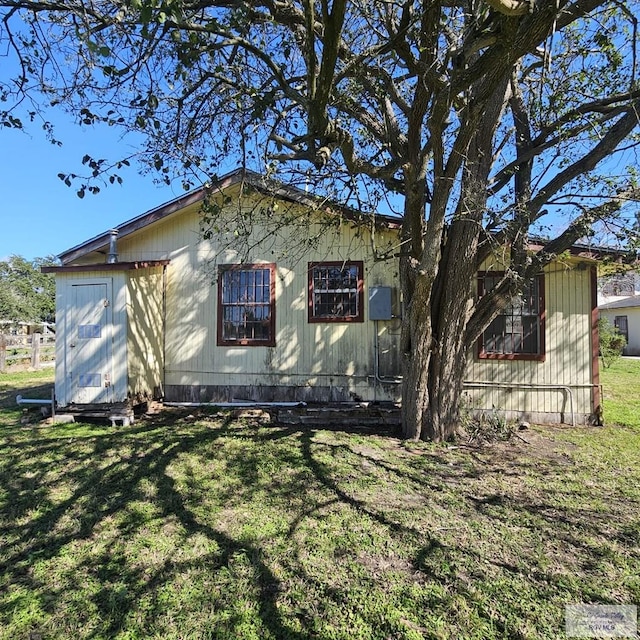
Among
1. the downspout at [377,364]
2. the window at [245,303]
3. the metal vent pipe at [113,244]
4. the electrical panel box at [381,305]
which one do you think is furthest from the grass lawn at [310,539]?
the metal vent pipe at [113,244]

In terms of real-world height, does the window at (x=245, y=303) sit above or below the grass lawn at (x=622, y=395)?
above

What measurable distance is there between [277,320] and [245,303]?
0.78 m

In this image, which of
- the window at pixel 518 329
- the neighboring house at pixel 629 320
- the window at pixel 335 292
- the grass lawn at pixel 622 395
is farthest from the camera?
the neighboring house at pixel 629 320

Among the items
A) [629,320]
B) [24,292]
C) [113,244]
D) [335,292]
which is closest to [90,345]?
[113,244]

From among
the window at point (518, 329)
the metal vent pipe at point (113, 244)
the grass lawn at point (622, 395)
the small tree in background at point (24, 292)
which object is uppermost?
the small tree in background at point (24, 292)

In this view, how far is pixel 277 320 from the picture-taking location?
781cm

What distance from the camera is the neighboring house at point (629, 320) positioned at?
22.1m

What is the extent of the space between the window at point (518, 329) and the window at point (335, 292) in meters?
2.37

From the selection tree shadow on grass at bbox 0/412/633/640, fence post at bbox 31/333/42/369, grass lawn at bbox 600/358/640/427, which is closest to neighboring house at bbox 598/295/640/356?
grass lawn at bbox 600/358/640/427

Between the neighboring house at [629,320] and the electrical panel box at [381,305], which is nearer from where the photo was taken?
the electrical panel box at [381,305]

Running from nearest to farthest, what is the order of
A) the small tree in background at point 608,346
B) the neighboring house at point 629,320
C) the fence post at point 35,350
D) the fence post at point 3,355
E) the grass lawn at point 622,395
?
1. the grass lawn at point 622,395
2. the small tree in background at point 608,346
3. the fence post at point 3,355
4. the fence post at point 35,350
5. the neighboring house at point 629,320

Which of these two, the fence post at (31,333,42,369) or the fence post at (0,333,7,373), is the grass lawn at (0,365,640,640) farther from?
the fence post at (31,333,42,369)

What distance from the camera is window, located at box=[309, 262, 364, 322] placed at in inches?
300

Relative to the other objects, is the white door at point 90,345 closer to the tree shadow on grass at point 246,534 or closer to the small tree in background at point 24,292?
the tree shadow on grass at point 246,534
